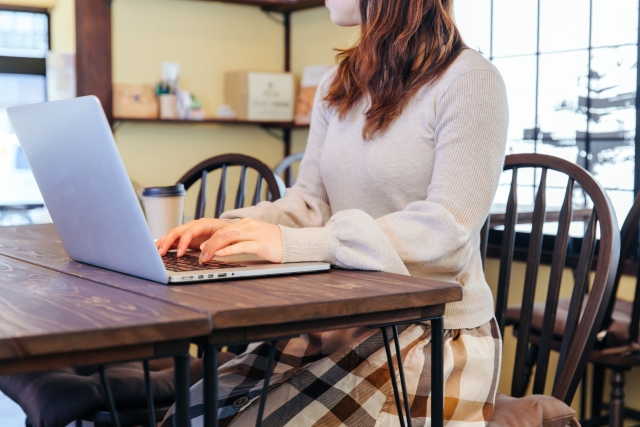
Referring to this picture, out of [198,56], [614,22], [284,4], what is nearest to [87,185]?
[614,22]

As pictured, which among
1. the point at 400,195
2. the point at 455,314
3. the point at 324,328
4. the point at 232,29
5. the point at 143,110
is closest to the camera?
the point at 324,328

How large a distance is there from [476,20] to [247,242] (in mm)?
2681

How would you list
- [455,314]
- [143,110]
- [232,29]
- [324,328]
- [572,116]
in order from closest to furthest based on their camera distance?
[324,328] → [455,314] → [572,116] → [143,110] → [232,29]

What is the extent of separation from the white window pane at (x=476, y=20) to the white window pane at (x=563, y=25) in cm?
30

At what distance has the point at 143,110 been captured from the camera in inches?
154

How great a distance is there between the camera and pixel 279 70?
14.6 feet

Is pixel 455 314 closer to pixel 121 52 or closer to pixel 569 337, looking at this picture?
pixel 569 337

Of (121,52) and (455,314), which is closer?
(455,314)

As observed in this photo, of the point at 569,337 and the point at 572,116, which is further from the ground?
the point at 572,116

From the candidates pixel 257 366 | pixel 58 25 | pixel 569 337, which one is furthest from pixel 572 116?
pixel 58 25

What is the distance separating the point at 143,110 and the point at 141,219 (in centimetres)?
315

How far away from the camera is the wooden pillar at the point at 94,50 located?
3.82 meters

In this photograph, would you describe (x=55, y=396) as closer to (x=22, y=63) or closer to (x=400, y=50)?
(x=400, y=50)

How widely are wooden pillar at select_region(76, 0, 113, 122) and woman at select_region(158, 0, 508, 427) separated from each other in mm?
2632
